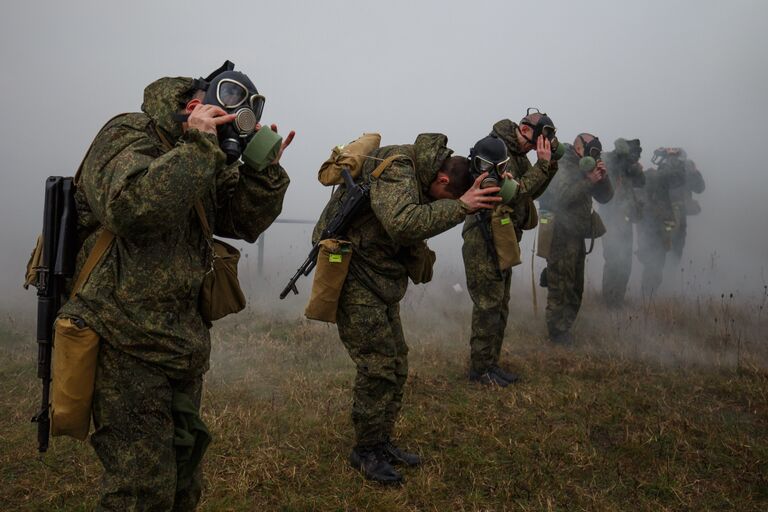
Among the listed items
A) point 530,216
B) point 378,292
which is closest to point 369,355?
point 378,292

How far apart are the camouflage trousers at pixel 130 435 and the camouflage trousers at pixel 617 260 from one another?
7.05m

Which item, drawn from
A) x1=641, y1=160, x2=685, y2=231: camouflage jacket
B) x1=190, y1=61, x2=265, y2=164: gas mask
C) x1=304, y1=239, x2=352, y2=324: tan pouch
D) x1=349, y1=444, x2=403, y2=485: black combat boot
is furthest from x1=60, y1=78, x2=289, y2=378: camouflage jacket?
x1=641, y1=160, x2=685, y2=231: camouflage jacket

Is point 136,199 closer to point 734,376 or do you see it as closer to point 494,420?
point 494,420

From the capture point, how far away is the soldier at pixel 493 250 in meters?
4.65

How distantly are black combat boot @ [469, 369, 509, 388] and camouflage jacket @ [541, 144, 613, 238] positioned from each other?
203cm

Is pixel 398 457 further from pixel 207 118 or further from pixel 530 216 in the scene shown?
pixel 530 216

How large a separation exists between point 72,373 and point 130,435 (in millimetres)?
298

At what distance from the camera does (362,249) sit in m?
3.34

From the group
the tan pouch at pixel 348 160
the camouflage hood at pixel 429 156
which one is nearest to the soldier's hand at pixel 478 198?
the camouflage hood at pixel 429 156

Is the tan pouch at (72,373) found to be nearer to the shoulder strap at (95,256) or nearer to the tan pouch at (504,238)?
the shoulder strap at (95,256)

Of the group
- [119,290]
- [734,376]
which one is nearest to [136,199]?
[119,290]

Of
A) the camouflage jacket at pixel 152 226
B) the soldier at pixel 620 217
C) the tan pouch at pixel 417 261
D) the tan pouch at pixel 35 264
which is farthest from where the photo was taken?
the soldier at pixel 620 217

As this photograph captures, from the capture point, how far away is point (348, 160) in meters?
3.31

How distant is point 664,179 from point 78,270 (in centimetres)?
853
